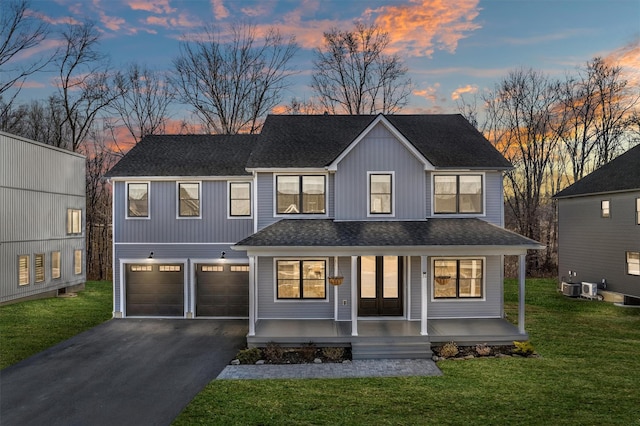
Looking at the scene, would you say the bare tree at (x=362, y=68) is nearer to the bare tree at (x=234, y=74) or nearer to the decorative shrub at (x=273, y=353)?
the bare tree at (x=234, y=74)

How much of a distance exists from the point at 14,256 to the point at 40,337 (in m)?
6.69

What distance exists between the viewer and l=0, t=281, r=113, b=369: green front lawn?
39.5ft

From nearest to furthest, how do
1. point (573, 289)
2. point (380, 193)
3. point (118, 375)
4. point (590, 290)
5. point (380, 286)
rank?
point (118, 375), point (380, 286), point (380, 193), point (590, 290), point (573, 289)

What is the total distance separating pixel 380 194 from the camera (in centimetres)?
1420

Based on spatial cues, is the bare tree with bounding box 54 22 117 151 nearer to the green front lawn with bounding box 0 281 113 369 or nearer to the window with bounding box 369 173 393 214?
the green front lawn with bounding box 0 281 113 369

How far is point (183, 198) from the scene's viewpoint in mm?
16094

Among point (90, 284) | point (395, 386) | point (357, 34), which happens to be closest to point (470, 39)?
point (357, 34)

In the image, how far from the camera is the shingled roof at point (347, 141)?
14.4 m

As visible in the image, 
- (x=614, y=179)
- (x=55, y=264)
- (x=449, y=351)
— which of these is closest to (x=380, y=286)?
(x=449, y=351)

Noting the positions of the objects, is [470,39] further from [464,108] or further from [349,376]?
[349,376]

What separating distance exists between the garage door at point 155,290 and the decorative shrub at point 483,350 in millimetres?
11609

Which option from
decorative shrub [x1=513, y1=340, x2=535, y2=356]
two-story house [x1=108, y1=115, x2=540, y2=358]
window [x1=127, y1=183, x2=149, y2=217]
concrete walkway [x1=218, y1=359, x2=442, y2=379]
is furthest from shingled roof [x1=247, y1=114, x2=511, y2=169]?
concrete walkway [x1=218, y1=359, x2=442, y2=379]

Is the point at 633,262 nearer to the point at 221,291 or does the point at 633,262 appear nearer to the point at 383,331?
the point at 383,331

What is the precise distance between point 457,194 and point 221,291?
10379 millimetres
